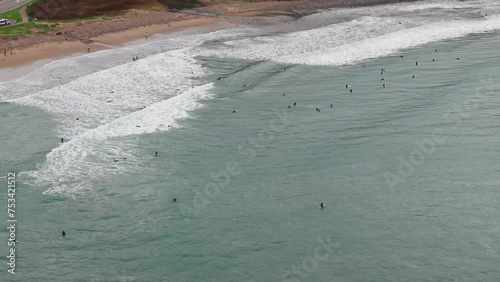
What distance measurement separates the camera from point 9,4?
7881 centimetres

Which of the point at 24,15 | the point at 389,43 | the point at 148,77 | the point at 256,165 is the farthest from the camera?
the point at 24,15

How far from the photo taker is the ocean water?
1166 inches

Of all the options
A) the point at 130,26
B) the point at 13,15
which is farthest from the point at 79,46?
the point at 13,15

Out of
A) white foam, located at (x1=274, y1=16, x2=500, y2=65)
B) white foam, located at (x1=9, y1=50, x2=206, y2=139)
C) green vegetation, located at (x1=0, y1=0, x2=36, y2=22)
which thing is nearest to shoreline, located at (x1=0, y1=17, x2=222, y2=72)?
white foam, located at (x1=9, y1=50, x2=206, y2=139)

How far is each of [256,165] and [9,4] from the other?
53571 millimetres

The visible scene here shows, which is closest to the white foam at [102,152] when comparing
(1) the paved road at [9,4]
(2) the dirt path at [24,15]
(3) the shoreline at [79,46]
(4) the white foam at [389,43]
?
(3) the shoreline at [79,46]

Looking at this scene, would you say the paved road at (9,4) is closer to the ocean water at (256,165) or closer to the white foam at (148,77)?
the white foam at (148,77)

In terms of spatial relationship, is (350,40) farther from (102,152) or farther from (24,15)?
(102,152)

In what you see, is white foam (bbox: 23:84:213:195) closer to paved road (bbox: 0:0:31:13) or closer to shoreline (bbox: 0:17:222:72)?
shoreline (bbox: 0:17:222:72)

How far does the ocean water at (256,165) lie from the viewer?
29.6 m

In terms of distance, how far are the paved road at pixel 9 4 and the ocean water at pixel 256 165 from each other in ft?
70.4

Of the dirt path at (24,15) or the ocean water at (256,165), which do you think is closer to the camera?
the ocean water at (256,165)

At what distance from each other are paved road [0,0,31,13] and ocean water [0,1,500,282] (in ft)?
70.4

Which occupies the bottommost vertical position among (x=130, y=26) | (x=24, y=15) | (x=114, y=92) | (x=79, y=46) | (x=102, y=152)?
(x=102, y=152)
